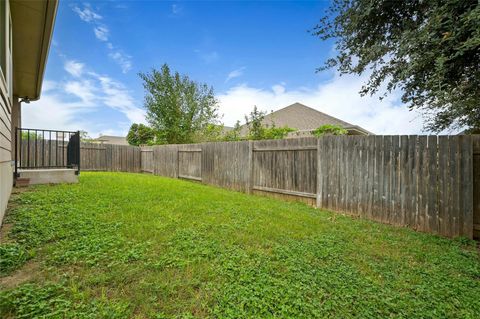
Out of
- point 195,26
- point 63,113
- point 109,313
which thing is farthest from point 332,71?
point 63,113

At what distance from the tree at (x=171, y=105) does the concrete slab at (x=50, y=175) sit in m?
11.9

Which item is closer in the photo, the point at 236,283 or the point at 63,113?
the point at 236,283

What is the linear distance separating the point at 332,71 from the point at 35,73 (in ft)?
25.1

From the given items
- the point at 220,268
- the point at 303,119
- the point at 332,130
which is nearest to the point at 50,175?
the point at 220,268

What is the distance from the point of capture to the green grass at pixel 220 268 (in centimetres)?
168

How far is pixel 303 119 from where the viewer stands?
13.5m

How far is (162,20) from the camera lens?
9461 mm

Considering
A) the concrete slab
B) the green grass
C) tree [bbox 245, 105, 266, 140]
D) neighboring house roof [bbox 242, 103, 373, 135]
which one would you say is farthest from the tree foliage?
the concrete slab

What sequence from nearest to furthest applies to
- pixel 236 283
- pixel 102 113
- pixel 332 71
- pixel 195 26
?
1. pixel 236 283
2. pixel 332 71
3. pixel 195 26
4. pixel 102 113

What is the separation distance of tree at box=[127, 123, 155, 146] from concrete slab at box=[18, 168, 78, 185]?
17930mm

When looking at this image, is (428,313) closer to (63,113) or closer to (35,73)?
(35,73)

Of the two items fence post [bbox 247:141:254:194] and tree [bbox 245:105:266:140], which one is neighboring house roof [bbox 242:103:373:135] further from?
fence post [bbox 247:141:254:194]

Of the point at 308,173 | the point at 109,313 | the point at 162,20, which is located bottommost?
the point at 109,313

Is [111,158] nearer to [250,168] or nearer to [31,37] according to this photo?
[31,37]
